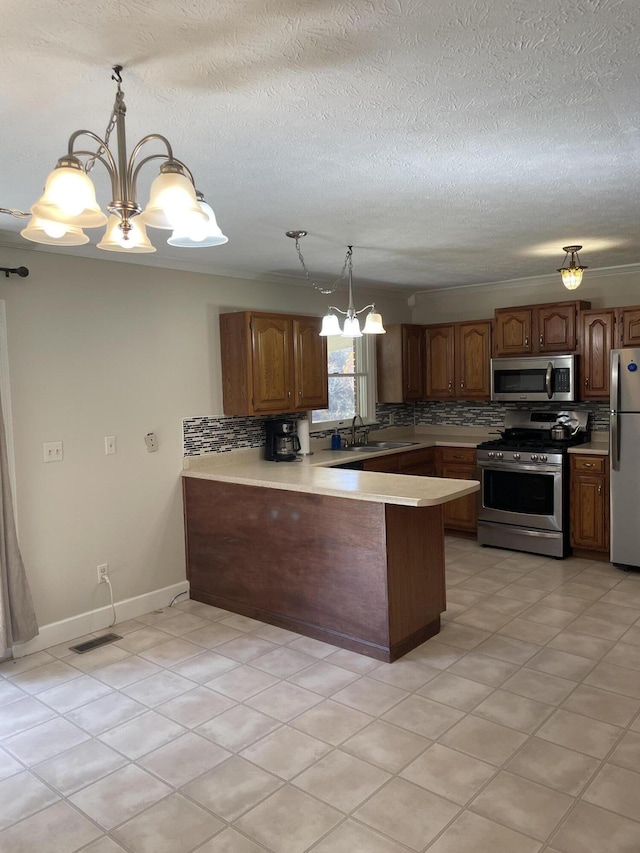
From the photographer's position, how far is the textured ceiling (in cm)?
150

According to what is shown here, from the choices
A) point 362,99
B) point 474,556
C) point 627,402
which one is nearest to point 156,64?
point 362,99

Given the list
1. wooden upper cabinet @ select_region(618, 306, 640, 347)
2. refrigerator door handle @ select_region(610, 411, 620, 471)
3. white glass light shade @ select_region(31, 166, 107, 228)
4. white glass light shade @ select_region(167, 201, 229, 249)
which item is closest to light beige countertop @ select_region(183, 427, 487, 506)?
refrigerator door handle @ select_region(610, 411, 620, 471)

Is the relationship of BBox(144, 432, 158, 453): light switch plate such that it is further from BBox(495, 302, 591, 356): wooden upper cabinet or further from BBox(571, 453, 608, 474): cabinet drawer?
BBox(571, 453, 608, 474): cabinet drawer

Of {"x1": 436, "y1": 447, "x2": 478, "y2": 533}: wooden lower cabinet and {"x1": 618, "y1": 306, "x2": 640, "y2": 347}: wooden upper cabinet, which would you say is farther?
{"x1": 436, "y1": 447, "x2": 478, "y2": 533}: wooden lower cabinet

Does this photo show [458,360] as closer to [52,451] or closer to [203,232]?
[52,451]

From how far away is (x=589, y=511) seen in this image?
4.99 m

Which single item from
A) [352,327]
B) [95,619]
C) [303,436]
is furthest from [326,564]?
[303,436]

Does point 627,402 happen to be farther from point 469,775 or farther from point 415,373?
point 469,775

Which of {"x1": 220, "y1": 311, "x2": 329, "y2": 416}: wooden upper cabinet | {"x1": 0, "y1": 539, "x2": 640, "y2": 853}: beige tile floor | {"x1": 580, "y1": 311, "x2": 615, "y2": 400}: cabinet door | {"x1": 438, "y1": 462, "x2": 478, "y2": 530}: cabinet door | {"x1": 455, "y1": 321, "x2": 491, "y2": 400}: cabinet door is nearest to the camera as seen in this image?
{"x1": 0, "y1": 539, "x2": 640, "y2": 853}: beige tile floor

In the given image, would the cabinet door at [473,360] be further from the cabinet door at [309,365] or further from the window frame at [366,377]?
the cabinet door at [309,365]

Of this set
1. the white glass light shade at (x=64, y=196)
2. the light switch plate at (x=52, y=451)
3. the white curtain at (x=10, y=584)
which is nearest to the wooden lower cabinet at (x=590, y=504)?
the light switch plate at (x=52, y=451)

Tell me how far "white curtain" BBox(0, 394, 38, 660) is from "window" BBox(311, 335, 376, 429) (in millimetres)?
2681

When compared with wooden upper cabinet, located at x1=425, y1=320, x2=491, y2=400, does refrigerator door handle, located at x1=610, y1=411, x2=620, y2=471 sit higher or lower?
lower

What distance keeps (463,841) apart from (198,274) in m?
3.59
